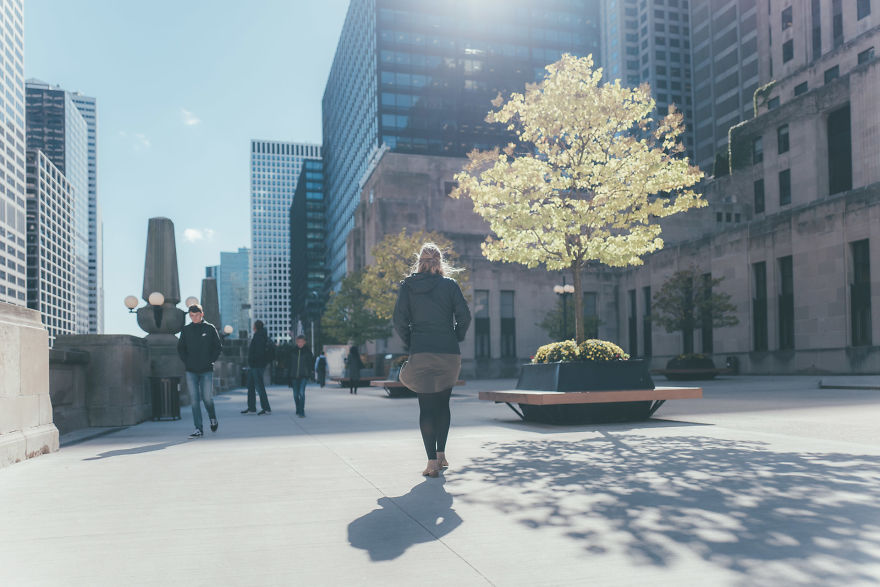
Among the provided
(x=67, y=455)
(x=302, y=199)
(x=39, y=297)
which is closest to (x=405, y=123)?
(x=302, y=199)

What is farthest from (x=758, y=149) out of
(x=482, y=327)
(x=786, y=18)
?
(x=482, y=327)

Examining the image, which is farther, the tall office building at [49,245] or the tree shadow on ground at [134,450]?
the tall office building at [49,245]

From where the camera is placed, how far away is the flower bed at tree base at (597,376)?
10406 millimetres

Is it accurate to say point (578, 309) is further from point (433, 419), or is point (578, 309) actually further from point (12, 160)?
point (12, 160)

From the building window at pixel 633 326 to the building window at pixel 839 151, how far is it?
15.4 meters

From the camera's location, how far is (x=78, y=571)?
349 cm

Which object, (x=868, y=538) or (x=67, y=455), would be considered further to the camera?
(x=67, y=455)

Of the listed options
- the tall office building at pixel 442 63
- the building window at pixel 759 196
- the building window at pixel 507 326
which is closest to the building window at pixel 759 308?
the building window at pixel 507 326

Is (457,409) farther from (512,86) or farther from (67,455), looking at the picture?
(512,86)

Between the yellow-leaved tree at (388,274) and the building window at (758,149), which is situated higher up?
the building window at (758,149)

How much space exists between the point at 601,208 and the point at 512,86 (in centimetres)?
8995

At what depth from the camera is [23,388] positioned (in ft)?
26.0

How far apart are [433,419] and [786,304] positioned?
130 feet

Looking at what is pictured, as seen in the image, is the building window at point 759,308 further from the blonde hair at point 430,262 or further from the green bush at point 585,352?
the blonde hair at point 430,262
